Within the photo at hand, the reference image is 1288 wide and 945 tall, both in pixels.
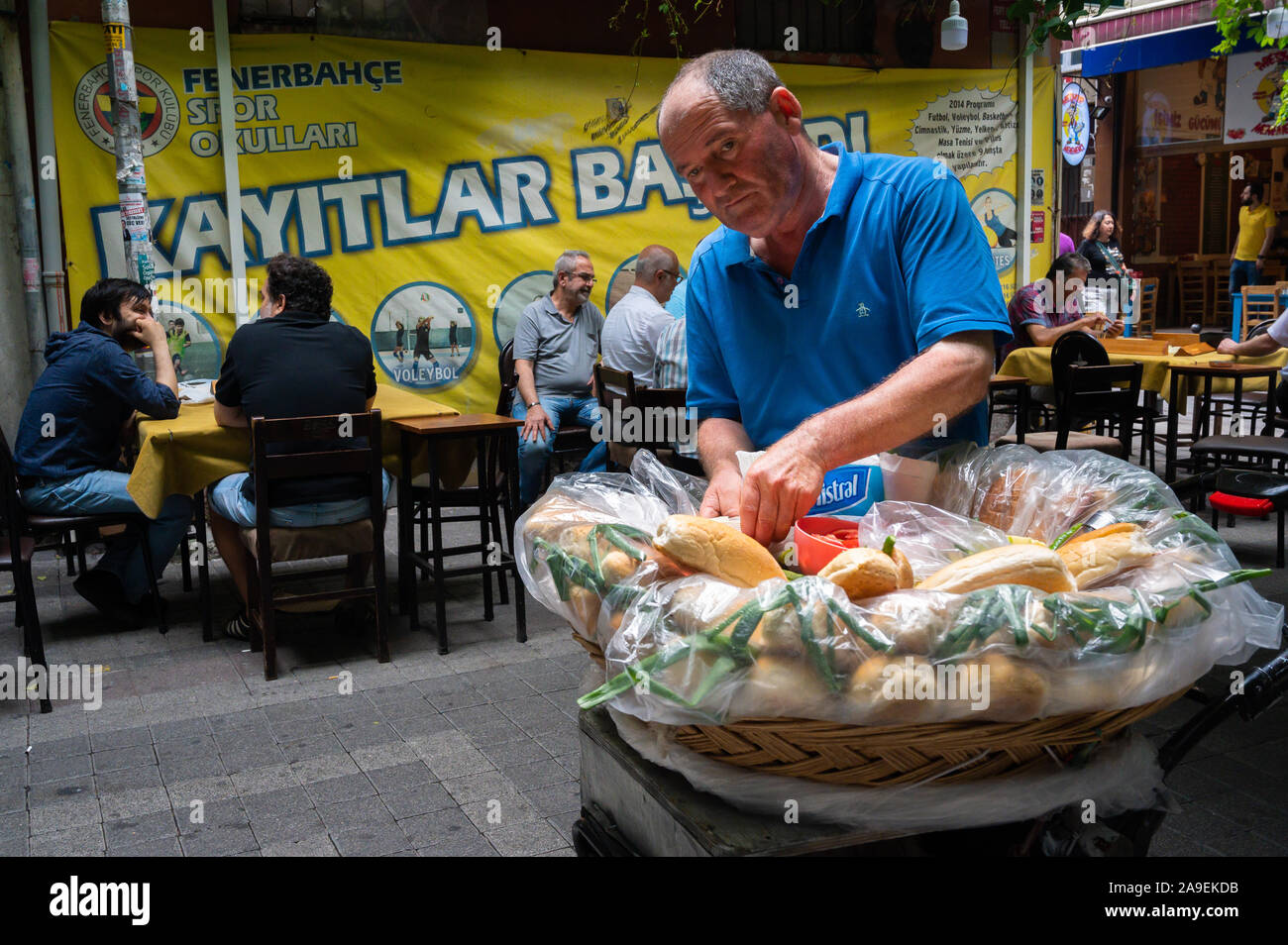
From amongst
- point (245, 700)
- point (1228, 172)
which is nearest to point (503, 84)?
point (245, 700)

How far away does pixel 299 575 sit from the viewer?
188 inches

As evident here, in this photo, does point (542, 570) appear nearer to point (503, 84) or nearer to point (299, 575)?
point (299, 575)

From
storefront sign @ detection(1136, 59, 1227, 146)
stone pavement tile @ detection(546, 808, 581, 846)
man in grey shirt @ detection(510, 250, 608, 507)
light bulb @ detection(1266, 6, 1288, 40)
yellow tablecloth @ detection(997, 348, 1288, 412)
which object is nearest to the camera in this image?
stone pavement tile @ detection(546, 808, 581, 846)

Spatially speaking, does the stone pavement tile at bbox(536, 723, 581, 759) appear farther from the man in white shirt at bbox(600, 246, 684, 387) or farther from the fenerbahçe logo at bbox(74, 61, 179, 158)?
the fenerbahçe logo at bbox(74, 61, 179, 158)

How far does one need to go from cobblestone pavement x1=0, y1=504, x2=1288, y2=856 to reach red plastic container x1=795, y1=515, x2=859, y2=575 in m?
1.89

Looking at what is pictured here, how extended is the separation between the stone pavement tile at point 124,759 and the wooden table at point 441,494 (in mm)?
1407

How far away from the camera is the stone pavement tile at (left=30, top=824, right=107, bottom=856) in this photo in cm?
322

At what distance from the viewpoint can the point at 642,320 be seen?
23.4 feet

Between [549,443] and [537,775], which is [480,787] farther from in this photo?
[549,443]

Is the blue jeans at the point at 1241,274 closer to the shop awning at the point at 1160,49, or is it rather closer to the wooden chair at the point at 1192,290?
the wooden chair at the point at 1192,290

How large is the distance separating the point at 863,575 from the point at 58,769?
366 cm

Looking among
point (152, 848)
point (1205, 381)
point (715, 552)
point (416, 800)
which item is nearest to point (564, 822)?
point (416, 800)

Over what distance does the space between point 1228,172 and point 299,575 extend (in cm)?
2045

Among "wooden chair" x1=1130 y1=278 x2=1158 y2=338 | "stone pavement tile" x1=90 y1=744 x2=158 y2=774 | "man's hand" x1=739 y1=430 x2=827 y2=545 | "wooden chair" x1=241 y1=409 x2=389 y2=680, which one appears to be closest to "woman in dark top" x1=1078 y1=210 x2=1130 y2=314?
"wooden chair" x1=1130 y1=278 x2=1158 y2=338
